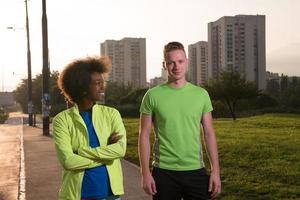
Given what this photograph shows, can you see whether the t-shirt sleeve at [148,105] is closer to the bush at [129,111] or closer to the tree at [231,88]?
the tree at [231,88]

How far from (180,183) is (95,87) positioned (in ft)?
3.53

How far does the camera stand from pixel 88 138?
11.9 feet

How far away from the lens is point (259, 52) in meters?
94.1

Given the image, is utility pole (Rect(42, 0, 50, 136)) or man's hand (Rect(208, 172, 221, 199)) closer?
man's hand (Rect(208, 172, 221, 199))

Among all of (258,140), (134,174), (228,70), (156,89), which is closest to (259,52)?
(228,70)

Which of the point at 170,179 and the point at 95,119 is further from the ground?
the point at 95,119

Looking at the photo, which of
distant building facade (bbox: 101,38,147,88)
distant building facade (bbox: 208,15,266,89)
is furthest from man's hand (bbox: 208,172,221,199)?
distant building facade (bbox: 101,38,147,88)

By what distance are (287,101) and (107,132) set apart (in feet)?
206

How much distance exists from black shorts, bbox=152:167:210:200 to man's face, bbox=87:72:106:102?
2.91ft

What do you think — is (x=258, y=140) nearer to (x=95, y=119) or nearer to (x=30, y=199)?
(x=30, y=199)

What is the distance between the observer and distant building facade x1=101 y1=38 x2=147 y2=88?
124500 mm

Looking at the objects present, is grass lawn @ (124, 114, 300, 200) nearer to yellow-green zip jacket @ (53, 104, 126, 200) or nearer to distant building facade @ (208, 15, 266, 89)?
yellow-green zip jacket @ (53, 104, 126, 200)

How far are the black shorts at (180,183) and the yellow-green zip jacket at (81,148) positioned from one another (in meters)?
0.59

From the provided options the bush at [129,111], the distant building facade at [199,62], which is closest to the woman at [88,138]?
the bush at [129,111]
